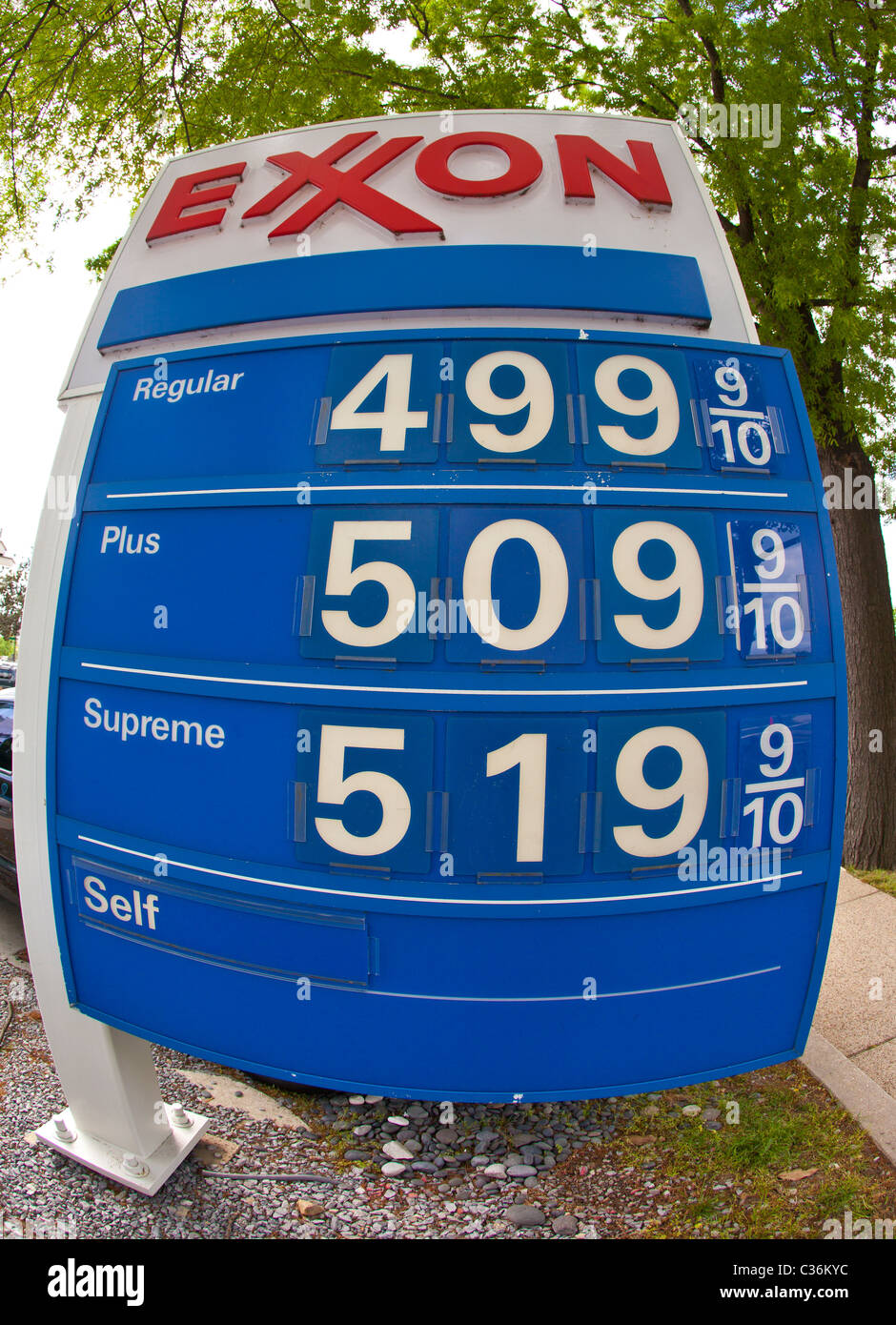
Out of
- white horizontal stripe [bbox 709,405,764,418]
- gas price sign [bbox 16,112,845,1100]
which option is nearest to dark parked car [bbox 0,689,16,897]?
gas price sign [bbox 16,112,845,1100]

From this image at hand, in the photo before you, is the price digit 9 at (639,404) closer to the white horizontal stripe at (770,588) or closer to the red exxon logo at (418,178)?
the white horizontal stripe at (770,588)

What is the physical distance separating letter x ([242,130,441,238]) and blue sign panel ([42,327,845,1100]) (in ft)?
1.74

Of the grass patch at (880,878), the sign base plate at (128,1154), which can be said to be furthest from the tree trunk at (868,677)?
the sign base plate at (128,1154)

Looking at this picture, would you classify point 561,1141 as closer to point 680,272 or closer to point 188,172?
point 680,272

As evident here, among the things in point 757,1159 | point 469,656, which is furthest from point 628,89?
point 757,1159

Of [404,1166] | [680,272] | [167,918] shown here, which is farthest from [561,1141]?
[680,272]

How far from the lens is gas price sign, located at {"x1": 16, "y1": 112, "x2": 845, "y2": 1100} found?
7.42 ft

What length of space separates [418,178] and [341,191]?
278mm

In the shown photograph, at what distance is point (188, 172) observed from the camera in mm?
3080

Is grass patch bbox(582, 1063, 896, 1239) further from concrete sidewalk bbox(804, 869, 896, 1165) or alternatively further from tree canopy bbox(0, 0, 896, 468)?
tree canopy bbox(0, 0, 896, 468)

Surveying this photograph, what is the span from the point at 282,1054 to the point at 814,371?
21.6 ft

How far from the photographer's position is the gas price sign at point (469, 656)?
7.42 ft

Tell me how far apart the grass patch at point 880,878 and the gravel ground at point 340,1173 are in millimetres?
3947
